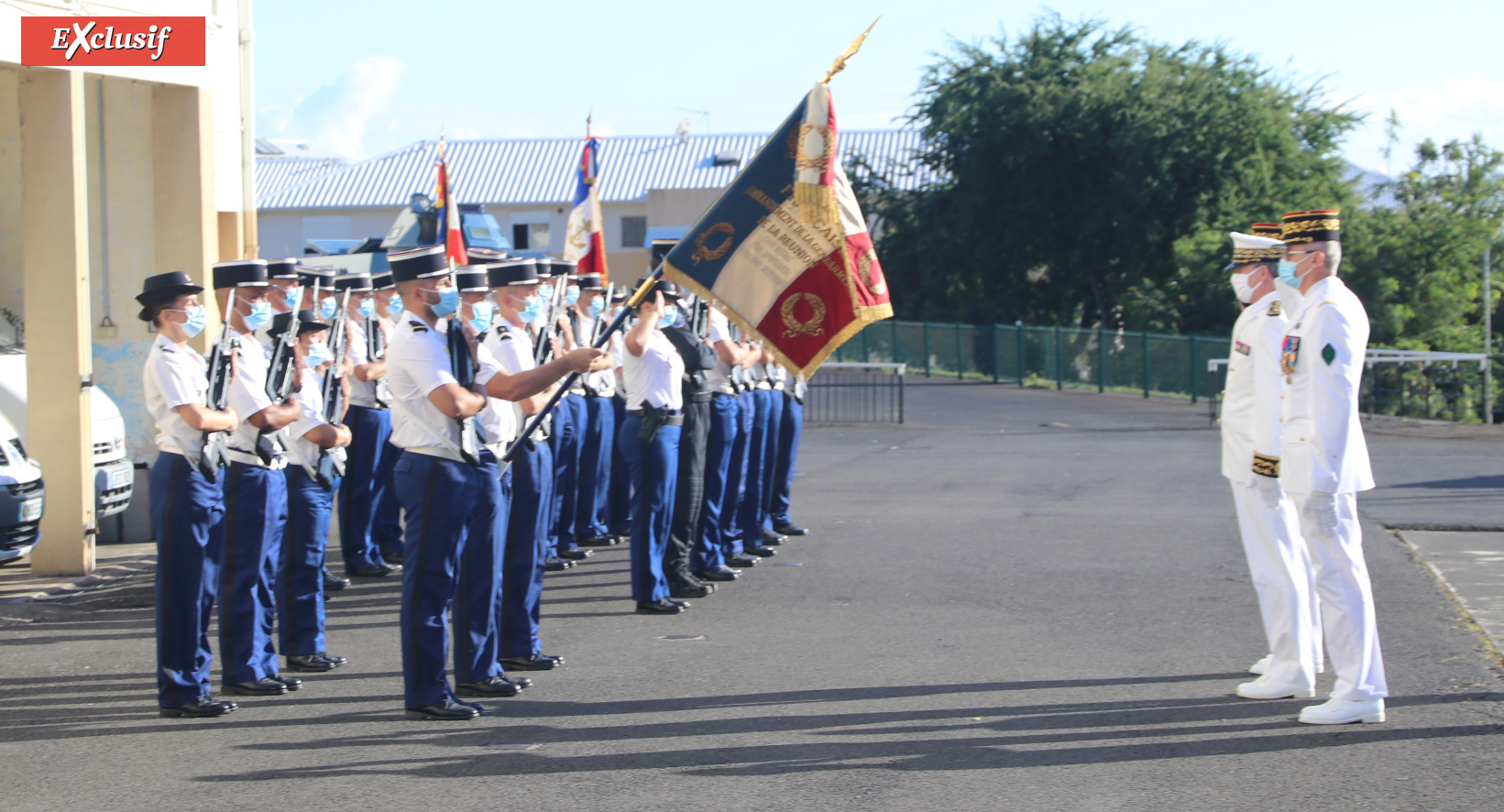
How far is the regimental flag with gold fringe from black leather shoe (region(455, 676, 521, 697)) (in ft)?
6.87

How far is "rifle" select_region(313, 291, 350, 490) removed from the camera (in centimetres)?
755

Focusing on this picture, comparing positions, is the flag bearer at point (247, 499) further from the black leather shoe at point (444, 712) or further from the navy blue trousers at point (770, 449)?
the navy blue trousers at point (770, 449)

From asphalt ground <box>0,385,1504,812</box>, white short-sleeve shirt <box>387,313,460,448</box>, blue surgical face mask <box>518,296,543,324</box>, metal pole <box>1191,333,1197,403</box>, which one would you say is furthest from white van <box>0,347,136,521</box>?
metal pole <box>1191,333,1197,403</box>

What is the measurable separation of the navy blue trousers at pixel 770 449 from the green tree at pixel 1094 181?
26.7 meters

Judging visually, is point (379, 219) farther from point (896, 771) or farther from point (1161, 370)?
point (896, 771)

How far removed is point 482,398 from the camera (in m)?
5.92

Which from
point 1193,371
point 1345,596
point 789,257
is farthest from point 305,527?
point 1193,371

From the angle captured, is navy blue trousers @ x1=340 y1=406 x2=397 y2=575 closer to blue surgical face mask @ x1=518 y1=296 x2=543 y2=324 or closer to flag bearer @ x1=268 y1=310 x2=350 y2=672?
flag bearer @ x1=268 y1=310 x2=350 y2=672

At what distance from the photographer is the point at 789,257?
6.99 meters

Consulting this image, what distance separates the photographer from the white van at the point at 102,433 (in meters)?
10.1

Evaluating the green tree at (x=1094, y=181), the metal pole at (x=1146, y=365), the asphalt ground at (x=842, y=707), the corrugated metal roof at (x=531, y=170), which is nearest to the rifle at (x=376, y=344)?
the asphalt ground at (x=842, y=707)

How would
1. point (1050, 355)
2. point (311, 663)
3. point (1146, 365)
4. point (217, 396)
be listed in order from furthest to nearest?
point (1050, 355) < point (1146, 365) < point (311, 663) < point (217, 396)

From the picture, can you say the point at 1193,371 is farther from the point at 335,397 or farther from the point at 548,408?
the point at 548,408

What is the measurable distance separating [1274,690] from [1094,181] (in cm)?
3667
